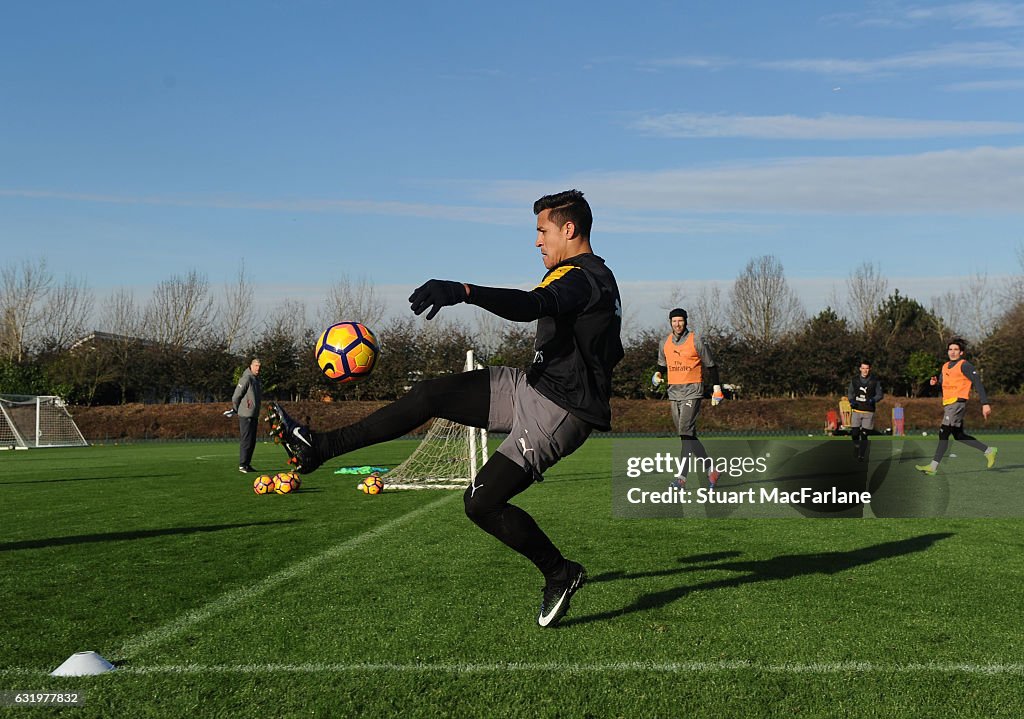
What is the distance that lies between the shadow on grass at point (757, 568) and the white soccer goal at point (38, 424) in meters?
33.0

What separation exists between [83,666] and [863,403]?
55.6ft

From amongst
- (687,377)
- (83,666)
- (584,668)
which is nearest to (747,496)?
(687,377)

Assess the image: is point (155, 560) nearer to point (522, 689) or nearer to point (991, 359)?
point (522, 689)

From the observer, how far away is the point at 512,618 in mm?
4910

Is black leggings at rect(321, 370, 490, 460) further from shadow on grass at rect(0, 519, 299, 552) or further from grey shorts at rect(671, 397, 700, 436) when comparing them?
grey shorts at rect(671, 397, 700, 436)

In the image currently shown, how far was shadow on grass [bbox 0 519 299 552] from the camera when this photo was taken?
792 centimetres

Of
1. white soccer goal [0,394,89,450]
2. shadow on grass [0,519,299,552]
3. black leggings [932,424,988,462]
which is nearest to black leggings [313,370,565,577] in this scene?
shadow on grass [0,519,299,552]

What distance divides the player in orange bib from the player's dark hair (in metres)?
7.60

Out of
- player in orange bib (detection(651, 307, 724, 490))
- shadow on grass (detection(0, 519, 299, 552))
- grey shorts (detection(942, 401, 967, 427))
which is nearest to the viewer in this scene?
shadow on grass (detection(0, 519, 299, 552))

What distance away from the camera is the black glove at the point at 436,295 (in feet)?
11.9

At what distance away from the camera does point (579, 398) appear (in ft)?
14.9

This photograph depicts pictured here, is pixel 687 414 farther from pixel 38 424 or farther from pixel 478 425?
pixel 38 424

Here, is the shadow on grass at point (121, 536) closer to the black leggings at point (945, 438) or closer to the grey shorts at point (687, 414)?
the grey shorts at point (687, 414)

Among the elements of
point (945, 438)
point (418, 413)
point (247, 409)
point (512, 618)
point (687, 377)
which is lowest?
point (512, 618)
